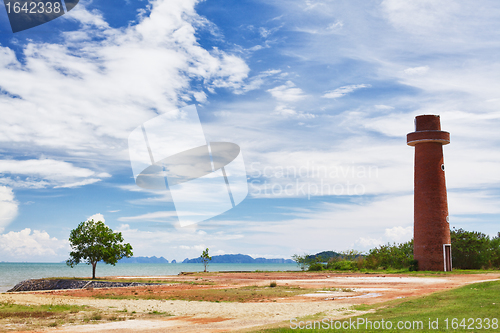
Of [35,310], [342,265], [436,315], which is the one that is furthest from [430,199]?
[35,310]

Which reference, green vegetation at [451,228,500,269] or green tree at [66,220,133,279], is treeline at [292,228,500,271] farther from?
green tree at [66,220,133,279]

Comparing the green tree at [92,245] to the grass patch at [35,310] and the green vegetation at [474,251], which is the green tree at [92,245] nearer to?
the grass patch at [35,310]

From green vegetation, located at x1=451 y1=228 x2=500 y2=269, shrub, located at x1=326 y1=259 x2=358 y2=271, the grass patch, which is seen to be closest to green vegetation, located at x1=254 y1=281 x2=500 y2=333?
the grass patch

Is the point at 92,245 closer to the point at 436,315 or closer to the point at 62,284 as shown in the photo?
the point at 62,284

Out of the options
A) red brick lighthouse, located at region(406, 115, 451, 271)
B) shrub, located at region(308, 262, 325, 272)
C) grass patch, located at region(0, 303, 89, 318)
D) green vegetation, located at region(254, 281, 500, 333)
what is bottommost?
→ shrub, located at region(308, 262, 325, 272)

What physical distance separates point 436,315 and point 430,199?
88.7ft

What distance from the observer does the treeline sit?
39.1 metres

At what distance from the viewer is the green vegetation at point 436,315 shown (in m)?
9.23

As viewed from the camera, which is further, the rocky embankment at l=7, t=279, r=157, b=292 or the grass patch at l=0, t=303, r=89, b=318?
the rocky embankment at l=7, t=279, r=157, b=292

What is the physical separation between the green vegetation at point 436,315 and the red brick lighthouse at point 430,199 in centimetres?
2164

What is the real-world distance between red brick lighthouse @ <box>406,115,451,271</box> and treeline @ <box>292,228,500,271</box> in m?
1.83

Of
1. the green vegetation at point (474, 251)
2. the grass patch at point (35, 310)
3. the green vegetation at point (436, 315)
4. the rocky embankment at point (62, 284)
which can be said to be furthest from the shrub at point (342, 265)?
the grass patch at point (35, 310)

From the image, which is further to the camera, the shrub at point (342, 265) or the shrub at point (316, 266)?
the shrub at point (316, 266)

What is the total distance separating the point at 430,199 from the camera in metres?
35.4
